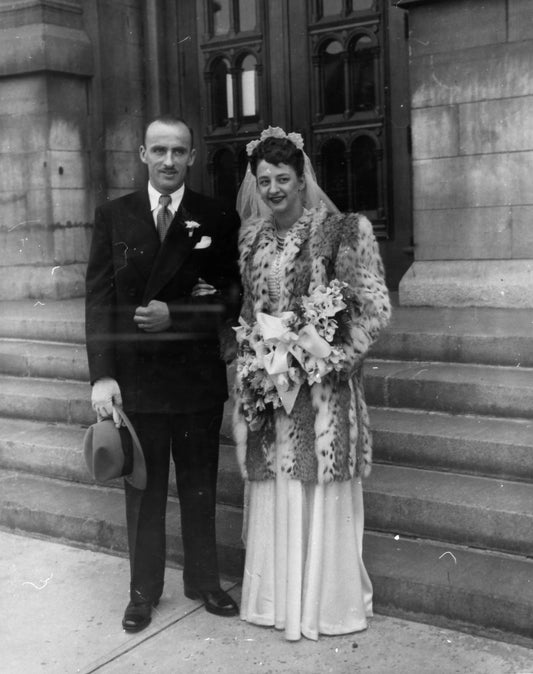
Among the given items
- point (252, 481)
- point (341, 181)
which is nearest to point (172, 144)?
point (252, 481)

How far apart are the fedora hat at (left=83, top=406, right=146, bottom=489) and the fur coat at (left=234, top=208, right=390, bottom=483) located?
47 cm

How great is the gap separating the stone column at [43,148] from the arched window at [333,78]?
210 cm

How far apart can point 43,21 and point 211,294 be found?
482 centimetres

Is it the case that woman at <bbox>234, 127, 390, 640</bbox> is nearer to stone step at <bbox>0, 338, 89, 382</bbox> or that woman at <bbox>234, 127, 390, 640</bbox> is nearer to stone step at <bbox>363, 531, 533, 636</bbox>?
stone step at <bbox>363, 531, 533, 636</bbox>

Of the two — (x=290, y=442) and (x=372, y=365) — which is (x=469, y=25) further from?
(x=290, y=442)

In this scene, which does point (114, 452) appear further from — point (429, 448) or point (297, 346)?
point (429, 448)

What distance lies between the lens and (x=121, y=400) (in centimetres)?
403

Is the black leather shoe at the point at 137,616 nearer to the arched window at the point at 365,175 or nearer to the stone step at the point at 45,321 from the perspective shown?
the stone step at the point at 45,321

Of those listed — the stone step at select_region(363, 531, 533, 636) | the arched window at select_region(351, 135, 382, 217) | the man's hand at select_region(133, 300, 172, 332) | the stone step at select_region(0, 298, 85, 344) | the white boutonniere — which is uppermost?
the arched window at select_region(351, 135, 382, 217)

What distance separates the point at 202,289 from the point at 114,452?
805 millimetres

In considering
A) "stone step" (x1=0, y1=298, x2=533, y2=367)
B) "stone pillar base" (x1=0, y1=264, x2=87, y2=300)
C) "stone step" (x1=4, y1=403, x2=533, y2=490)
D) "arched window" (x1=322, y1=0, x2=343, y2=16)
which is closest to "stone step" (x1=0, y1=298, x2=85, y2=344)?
"stone step" (x1=0, y1=298, x2=533, y2=367)

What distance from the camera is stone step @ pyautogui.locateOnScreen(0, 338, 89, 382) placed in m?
6.52

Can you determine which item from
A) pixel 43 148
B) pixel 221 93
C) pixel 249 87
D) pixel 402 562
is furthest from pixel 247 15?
pixel 402 562

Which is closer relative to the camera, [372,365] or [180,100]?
[372,365]
